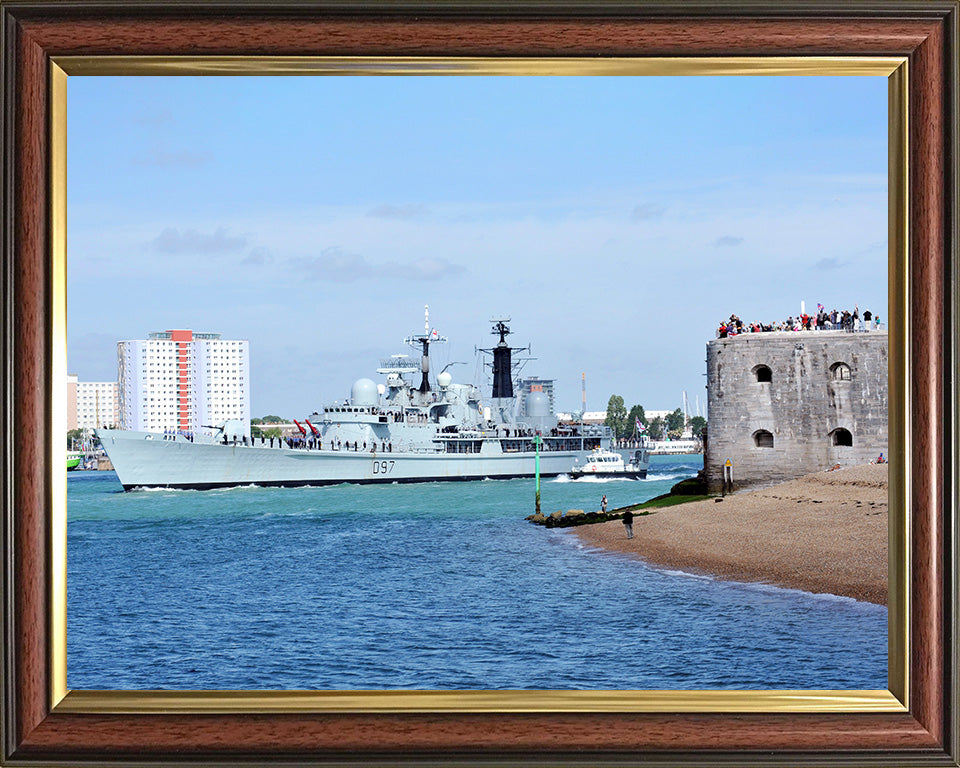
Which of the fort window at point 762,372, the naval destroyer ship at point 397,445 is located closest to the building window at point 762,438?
the fort window at point 762,372

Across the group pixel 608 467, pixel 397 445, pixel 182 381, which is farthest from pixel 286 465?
pixel 182 381

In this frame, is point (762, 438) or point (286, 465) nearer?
point (762, 438)

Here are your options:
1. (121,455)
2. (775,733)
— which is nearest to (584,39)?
(775,733)

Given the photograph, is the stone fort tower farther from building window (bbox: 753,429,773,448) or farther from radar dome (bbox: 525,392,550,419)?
radar dome (bbox: 525,392,550,419)

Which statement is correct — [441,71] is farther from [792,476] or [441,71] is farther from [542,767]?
[792,476]

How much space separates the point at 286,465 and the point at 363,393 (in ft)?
19.9

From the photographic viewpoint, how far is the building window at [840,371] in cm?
1777

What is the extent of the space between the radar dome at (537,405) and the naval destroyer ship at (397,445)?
0.05 metres

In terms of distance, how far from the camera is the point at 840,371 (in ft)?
59.0

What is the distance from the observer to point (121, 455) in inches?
1561

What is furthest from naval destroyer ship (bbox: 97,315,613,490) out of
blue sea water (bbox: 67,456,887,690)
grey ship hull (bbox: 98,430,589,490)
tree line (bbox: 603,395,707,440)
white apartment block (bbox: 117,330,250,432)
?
white apartment block (bbox: 117,330,250,432)

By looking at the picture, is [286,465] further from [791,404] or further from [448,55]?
[448,55]

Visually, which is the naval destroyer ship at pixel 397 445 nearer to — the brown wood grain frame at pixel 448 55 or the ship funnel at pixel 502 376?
the ship funnel at pixel 502 376

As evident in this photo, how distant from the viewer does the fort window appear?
19391mm
